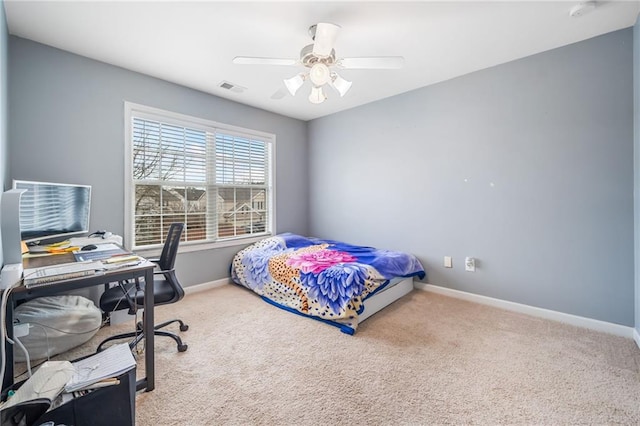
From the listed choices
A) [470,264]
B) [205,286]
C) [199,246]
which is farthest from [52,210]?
[470,264]

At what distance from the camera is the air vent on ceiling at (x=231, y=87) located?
10.5 ft

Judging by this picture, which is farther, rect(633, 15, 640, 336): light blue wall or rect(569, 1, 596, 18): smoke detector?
rect(633, 15, 640, 336): light blue wall

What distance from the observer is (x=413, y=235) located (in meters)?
3.52

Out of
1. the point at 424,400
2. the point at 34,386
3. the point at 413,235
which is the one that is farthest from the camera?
the point at 413,235

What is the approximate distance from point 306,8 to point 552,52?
2343 millimetres

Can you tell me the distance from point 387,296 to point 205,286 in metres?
2.25

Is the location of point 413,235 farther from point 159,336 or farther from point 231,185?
point 159,336

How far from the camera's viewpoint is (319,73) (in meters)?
2.19

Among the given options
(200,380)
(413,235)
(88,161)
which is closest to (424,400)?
(200,380)

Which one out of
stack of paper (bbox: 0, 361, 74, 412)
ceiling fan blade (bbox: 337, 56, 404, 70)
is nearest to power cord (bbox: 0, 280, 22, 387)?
stack of paper (bbox: 0, 361, 74, 412)

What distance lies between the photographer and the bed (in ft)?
8.02

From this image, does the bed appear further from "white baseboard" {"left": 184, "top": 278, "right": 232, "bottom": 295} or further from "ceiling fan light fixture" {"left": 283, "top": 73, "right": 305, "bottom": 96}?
"ceiling fan light fixture" {"left": 283, "top": 73, "right": 305, "bottom": 96}

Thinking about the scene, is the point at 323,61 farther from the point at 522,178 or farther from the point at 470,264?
the point at 470,264

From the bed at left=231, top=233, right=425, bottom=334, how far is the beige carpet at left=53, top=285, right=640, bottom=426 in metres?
0.16
